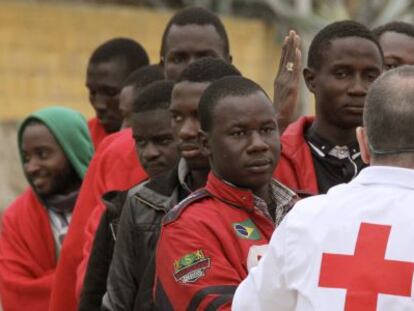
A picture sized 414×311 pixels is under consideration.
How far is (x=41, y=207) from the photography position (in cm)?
806

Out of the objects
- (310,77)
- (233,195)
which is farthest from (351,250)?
(310,77)

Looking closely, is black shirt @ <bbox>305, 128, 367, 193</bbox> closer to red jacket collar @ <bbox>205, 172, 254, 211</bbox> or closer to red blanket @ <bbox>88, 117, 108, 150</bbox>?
red jacket collar @ <bbox>205, 172, 254, 211</bbox>

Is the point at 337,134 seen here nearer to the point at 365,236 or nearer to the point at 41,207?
the point at 365,236

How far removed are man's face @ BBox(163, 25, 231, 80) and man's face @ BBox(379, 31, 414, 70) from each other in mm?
730

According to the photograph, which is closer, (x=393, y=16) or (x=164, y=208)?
(x=164, y=208)

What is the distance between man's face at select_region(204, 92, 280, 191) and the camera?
5.58 meters

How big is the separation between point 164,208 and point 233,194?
0.49 meters

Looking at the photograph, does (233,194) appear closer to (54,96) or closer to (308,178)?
(308,178)

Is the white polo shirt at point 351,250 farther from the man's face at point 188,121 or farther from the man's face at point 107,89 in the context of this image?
the man's face at point 107,89

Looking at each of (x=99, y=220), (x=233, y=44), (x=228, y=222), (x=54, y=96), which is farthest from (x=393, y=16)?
(x=228, y=222)

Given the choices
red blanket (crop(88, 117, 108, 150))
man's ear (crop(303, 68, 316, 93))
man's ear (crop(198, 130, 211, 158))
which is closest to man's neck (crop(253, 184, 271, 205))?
man's ear (crop(198, 130, 211, 158))

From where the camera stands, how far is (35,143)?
8.16 meters

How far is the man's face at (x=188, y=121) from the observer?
598 cm

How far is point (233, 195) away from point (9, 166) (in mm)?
8983
